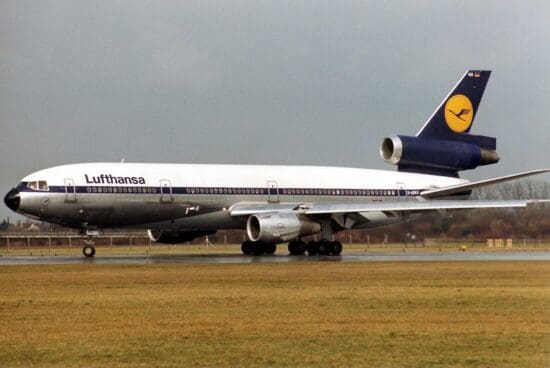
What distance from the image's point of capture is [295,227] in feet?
135

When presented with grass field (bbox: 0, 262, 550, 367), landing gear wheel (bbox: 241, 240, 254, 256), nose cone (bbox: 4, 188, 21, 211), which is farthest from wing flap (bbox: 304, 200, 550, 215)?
grass field (bbox: 0, 262, 550, 367)

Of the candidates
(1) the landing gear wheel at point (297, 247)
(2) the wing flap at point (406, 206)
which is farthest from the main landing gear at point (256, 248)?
(2) the wing flap at point (406, 206)

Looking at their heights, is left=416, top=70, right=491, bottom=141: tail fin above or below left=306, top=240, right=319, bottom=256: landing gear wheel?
above

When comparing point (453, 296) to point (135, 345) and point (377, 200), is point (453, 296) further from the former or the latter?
point (377, 200)

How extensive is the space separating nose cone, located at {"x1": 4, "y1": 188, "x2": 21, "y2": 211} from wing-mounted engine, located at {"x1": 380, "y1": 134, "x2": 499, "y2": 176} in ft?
61.8

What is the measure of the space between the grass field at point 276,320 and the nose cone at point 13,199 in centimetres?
1251

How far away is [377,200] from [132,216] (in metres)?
13.1

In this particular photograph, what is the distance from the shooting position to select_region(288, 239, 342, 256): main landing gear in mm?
43219

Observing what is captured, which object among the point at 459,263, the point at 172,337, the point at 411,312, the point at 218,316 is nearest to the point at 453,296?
the point at 411,312

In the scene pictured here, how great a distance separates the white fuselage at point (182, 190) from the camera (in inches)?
1560

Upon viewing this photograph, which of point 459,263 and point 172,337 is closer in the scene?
point 172,337

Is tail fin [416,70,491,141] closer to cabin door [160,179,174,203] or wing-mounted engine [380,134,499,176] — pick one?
wing-mounted engine [380,134,499,176]

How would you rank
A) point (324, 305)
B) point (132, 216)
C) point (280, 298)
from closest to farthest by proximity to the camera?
1. point (324, 305)
2. point (280, 298)
3. point (132, 216)

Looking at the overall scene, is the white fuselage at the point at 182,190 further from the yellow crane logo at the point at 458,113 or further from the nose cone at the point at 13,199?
the yellow crane logo at the point at 458,113
